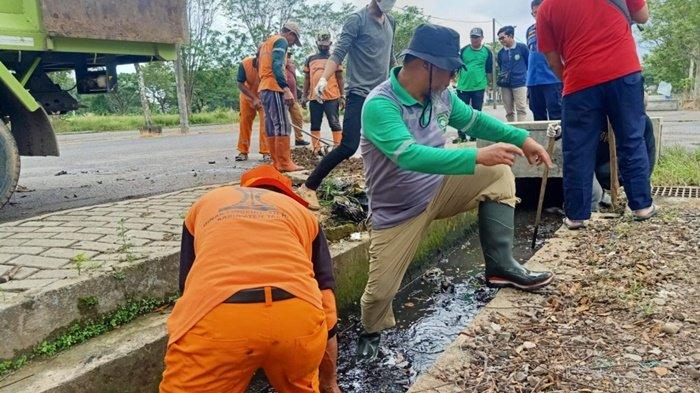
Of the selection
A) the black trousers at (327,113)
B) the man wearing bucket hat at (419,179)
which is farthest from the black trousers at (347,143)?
the black trousers at (327,113)

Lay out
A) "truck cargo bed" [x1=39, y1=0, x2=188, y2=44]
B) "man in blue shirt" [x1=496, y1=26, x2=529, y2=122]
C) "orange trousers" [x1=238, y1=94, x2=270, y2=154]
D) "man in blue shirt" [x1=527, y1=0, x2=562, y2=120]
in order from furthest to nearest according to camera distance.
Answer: "man in blue shirt" [x1=496, y1=26, x2=529, y2=122], "orange trousers" [x1=238, y1=94, x2=270, y2=154], "man in blue shirt" [x1=527, y1=0, x2=562, y2=120], "truck cargo bed" [x1=39, y1=0, x2=188, y2=44]

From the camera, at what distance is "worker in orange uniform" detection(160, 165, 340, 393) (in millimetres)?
1724

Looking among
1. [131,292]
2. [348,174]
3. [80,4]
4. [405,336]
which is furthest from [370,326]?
[80,4]

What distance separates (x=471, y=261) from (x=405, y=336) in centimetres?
147

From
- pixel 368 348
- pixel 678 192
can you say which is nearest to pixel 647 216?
pixel 678 192

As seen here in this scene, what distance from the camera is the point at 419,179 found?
2.94 metres

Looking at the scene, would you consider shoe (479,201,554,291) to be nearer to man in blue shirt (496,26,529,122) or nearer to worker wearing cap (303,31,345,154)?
worker wearing cap (303,31,345,154)

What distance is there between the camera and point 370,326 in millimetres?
2973

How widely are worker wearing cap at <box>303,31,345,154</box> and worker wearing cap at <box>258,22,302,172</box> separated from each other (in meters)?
1.38

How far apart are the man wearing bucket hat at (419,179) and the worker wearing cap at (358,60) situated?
142cm

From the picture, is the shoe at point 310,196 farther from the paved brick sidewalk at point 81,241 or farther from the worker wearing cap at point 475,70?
the worker wearing cap at point 475,70

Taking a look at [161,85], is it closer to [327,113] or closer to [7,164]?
[327,113]

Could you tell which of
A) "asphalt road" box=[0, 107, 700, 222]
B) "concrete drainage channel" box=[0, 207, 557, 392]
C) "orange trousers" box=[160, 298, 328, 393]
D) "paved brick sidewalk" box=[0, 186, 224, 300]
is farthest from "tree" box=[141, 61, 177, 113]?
"orange trousers" box=[160, 298, 328, 393]

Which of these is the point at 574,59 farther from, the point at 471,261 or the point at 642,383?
the point at 642,383
